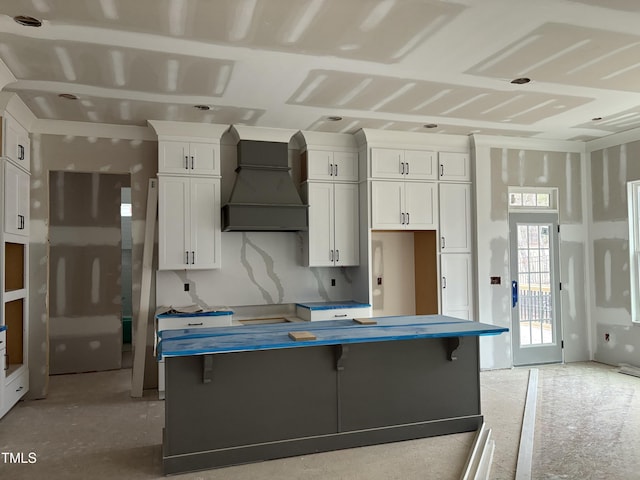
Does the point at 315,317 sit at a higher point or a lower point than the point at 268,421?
higher

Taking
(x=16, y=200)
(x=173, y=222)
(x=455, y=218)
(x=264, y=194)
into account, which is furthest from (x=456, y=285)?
(x=16, y=200)

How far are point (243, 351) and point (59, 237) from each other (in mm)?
3889

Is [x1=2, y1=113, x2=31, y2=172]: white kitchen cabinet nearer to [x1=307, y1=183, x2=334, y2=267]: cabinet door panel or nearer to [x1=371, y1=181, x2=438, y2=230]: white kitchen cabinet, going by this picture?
[x1=307, y1=183, x2=334, y2=267]: cabinet door panel

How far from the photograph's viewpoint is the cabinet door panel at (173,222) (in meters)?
5.09

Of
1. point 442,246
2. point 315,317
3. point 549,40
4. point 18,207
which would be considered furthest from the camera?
point 442,246

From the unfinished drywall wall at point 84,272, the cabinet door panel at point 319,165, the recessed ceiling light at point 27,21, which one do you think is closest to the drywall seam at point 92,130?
the unfinished drywall wall at point 84,272

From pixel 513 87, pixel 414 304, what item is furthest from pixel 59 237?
pixel 513 87

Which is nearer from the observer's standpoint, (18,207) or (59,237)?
(18,207)

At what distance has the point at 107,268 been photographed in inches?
247

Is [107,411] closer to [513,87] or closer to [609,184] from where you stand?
[513,87]

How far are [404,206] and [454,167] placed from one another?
82 centimetres

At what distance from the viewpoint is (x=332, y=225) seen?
5.67 m

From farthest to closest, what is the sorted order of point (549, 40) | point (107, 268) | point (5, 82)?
point (107, 268)
point (5, 82)
point (549, 40)

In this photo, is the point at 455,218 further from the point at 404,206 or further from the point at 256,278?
the point at 256,278
